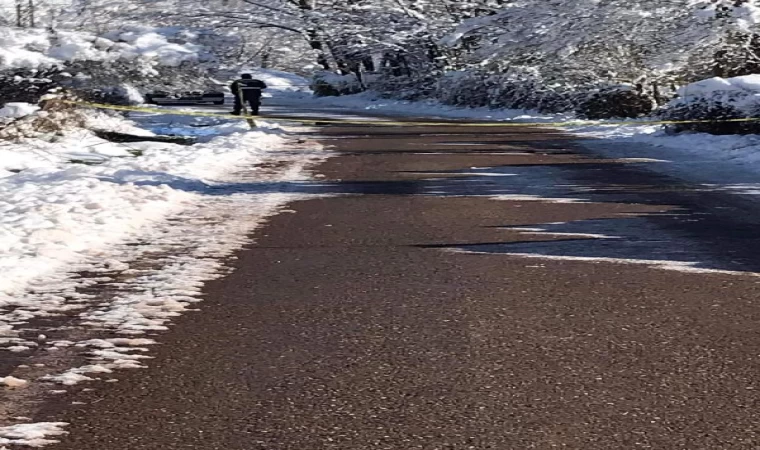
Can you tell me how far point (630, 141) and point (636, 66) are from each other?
10726mm

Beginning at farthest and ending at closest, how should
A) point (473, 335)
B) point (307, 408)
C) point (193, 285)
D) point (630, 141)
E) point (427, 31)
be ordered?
point (427, 31)
point (630, 141)
point (193, 285)
point (473, 335)
point (307, 408)

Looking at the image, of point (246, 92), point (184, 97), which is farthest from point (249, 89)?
point (184, 97)

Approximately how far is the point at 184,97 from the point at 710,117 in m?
15.3

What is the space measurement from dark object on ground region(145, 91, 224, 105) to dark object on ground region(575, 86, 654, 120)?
37.2 ft

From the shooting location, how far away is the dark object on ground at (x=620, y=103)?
30.8 m

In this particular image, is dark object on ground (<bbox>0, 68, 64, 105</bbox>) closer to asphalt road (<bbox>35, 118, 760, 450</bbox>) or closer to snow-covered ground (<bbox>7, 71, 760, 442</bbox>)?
snow-covered ground (<bbox>7, 71, 760, 442</bbox>)

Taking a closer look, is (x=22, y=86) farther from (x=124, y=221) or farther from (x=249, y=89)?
(x=124, y=221)

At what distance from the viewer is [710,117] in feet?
71.8

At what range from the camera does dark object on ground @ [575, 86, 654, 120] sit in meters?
30.8

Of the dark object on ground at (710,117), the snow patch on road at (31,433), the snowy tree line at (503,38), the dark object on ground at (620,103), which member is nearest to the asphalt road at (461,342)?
the snow patch on road at (31,433)

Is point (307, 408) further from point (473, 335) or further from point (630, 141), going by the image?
point (630, 141)

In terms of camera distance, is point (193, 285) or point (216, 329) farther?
point (193, 285)

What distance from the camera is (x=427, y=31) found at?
144ft

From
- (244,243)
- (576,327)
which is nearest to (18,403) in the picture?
(576,327)
